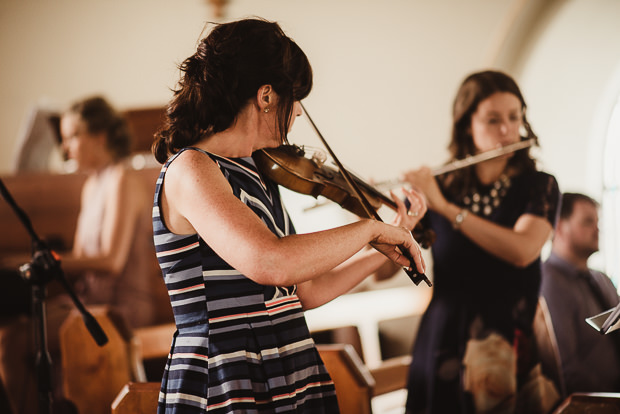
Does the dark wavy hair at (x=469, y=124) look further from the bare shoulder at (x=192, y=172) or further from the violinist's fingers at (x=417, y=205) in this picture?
the bare shoulder at (x=192, y=172)

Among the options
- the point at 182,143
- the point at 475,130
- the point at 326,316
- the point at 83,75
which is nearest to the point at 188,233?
the point at 182,143

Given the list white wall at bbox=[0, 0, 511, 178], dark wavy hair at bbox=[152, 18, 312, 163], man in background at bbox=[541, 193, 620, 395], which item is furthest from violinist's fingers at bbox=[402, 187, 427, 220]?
white wall at bbox=[0, 0, 511, 178]

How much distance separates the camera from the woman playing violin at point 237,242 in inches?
37.5

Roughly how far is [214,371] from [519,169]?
4.07 ft

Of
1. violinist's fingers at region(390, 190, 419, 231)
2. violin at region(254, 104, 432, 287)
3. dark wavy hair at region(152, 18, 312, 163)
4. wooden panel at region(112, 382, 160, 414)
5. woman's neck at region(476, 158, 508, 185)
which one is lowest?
wooden panel at region(112, 382, 160, 414)

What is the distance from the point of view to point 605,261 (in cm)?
290

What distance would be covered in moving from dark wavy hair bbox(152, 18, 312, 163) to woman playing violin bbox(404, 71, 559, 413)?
2.72 ft

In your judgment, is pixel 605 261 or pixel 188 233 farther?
pixel 605 261

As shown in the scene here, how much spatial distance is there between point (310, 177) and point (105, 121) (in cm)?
162

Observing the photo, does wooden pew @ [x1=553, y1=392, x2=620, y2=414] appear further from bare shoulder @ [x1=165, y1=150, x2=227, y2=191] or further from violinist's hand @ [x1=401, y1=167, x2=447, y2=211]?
bare shoulder @ [x1=165, y1=150, x2=227, y2=191]

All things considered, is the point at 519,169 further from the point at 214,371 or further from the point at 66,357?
the point at 66,357

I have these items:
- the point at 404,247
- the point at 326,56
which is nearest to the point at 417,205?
the point at 404,247

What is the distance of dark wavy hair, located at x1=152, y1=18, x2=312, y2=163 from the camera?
3.57 feet

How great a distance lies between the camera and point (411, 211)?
4.93ft
